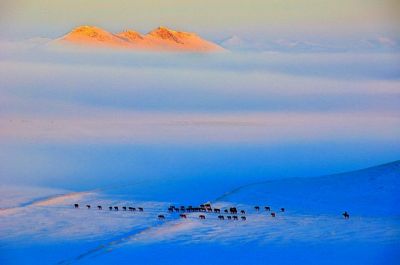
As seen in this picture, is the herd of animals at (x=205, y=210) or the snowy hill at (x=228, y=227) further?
the herd of animals at (x=205, y=210)

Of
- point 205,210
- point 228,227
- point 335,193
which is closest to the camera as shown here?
point 228,227

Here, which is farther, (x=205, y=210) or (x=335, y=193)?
(x=335, y=193)

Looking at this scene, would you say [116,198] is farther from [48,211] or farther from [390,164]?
[390,164]

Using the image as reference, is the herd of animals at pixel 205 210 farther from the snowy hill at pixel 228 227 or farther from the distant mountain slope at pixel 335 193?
the distant mountain slope at pixel 335 193

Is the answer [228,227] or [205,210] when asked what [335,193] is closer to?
[205,210]

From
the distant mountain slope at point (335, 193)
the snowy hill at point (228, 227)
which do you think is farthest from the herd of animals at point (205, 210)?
the distant mountain slope at point (335, 193)

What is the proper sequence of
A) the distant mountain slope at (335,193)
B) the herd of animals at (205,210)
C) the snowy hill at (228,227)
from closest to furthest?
the snowy hill at (228,227)
the herd of animals at (205,210)
the distant mountain slope at (335,193)

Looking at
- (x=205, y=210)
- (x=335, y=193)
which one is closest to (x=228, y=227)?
(x=205, y=210)

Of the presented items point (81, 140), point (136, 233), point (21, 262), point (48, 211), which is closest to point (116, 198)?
point (48, 211)
